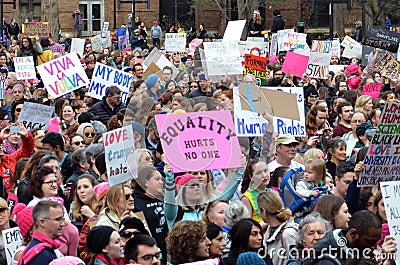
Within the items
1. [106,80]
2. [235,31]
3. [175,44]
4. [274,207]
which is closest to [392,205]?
[274,207]

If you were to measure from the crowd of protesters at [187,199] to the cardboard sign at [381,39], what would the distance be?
5931 mm

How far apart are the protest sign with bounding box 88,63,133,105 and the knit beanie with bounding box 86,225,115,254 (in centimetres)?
814

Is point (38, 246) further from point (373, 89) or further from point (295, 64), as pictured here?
point (295, 64)

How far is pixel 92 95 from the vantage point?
15.1 meters

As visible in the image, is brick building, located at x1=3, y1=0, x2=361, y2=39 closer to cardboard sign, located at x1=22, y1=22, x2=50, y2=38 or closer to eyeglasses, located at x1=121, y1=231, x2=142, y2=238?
cardboard sign, located at x1=22, y1=22, x2=50, y2=38

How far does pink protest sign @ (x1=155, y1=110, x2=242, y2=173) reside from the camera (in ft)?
28.0

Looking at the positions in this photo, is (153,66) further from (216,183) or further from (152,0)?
(152,0)

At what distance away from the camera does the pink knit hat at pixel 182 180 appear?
28.0ft

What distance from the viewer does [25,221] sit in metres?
7.61

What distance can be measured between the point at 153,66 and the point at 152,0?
108 ft

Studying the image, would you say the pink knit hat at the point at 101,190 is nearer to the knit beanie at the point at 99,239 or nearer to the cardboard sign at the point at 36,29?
the knit beanie at the point at 99,239

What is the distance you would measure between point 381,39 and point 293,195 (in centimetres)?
1033

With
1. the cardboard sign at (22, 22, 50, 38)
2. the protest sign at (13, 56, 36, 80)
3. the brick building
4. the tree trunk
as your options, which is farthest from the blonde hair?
the brick building

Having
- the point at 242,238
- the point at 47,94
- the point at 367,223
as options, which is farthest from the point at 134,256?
the point at 47,94
